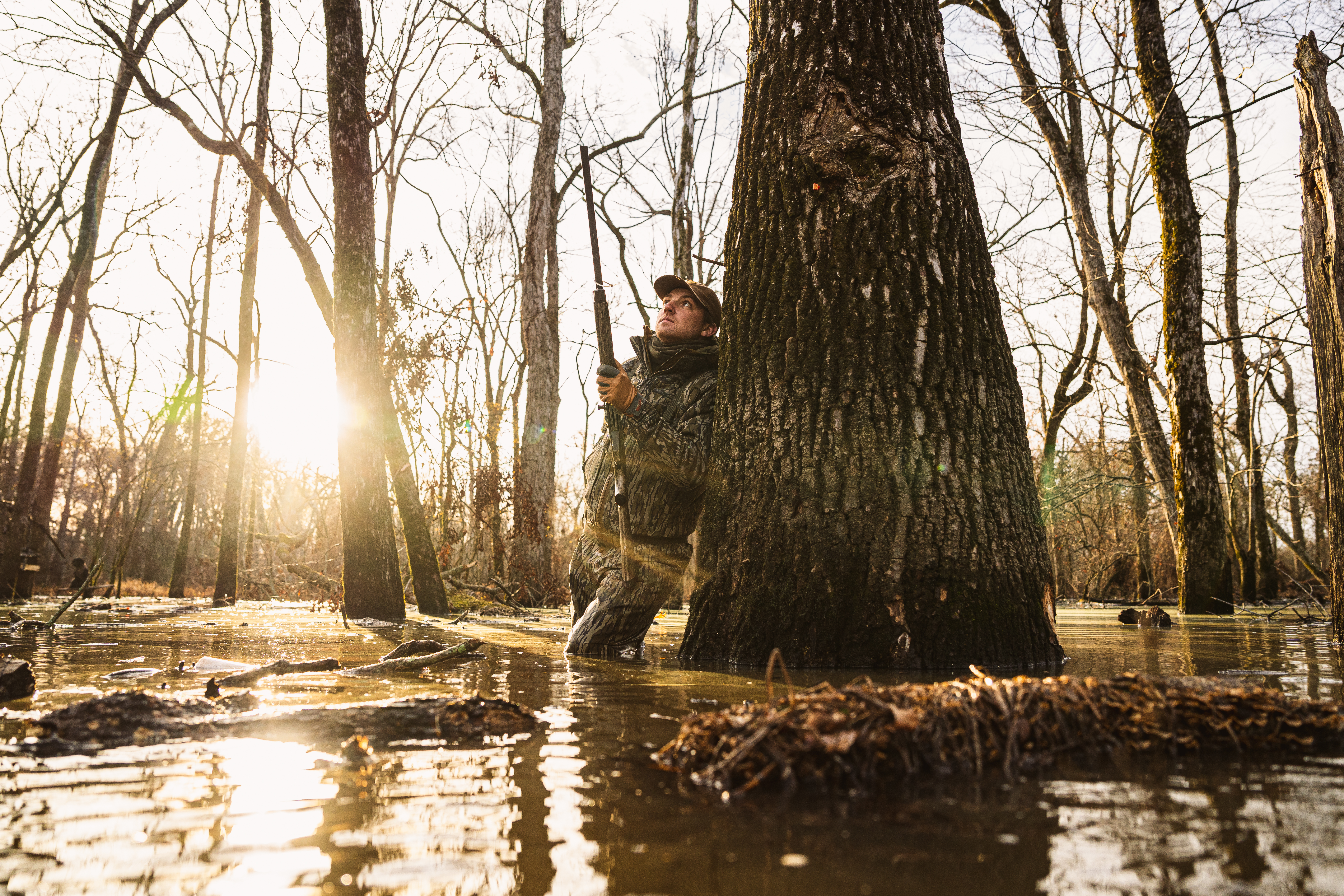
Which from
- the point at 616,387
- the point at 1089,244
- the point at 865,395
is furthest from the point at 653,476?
the point at 1089,244

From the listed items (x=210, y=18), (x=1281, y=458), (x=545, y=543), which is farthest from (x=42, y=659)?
(x=1281, y=458)

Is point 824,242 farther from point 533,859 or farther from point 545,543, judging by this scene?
point 545,543

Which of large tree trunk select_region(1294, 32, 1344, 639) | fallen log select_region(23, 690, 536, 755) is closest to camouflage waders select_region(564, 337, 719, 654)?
fallen log select_region(23, 690, 536, 755)

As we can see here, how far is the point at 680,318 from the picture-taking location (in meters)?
4.40

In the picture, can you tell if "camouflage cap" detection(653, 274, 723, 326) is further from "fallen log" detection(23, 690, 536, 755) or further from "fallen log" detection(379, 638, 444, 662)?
"fallen log" detection(23, 690, 536, 755)

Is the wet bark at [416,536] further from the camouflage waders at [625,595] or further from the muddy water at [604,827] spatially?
the muddy water at [604,827]

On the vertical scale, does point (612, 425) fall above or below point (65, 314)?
below

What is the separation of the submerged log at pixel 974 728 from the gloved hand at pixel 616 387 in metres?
2.20

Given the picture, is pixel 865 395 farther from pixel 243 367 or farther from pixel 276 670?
pixel 243 367

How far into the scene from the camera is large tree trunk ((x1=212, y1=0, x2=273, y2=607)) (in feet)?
40.6

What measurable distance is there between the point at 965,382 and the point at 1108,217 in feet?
60.5

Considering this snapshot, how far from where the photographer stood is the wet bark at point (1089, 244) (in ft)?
39.3

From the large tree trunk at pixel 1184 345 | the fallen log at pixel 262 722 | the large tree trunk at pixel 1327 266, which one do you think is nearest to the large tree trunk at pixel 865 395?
the fallen log at pixel 262 722

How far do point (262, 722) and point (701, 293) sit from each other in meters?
2.99
